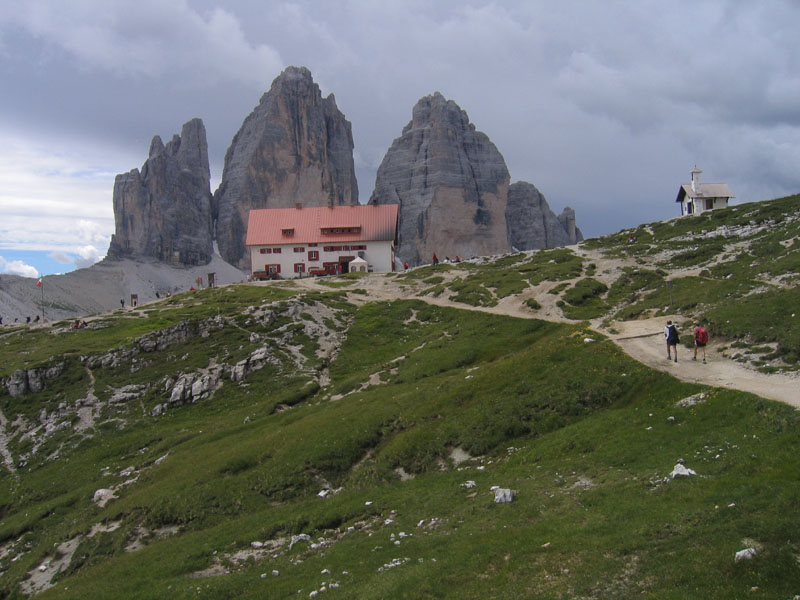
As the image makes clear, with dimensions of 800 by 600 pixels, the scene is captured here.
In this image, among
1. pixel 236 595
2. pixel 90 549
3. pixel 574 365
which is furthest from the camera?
pixel 574 365

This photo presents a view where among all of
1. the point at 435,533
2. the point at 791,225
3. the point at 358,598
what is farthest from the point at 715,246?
the point at 358,598

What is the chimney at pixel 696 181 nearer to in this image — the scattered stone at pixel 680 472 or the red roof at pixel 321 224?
the red roof at pixel 321 224

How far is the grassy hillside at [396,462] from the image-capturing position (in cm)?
1448

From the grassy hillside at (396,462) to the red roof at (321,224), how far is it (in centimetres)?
4638

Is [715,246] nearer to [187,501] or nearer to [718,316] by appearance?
[718,316]

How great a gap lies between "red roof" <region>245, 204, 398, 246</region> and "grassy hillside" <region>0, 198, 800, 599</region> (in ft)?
152

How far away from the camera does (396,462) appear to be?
2717 centimetres

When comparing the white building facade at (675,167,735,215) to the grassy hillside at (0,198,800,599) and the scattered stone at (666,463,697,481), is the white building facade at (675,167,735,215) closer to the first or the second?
the grassy hillside at (0,198,800,599)

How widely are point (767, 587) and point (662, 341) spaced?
23.4 metres

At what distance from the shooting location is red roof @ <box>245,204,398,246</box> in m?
105

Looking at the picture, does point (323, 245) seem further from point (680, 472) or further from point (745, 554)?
point (745, 554)

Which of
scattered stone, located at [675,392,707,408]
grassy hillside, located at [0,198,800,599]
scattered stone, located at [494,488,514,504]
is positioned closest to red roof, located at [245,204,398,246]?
grassy hillside, located at [0,198,800,599]

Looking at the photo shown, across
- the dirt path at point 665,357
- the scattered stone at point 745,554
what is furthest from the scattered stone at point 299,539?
the dirt path at point 665,357

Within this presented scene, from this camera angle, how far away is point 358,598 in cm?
1513
